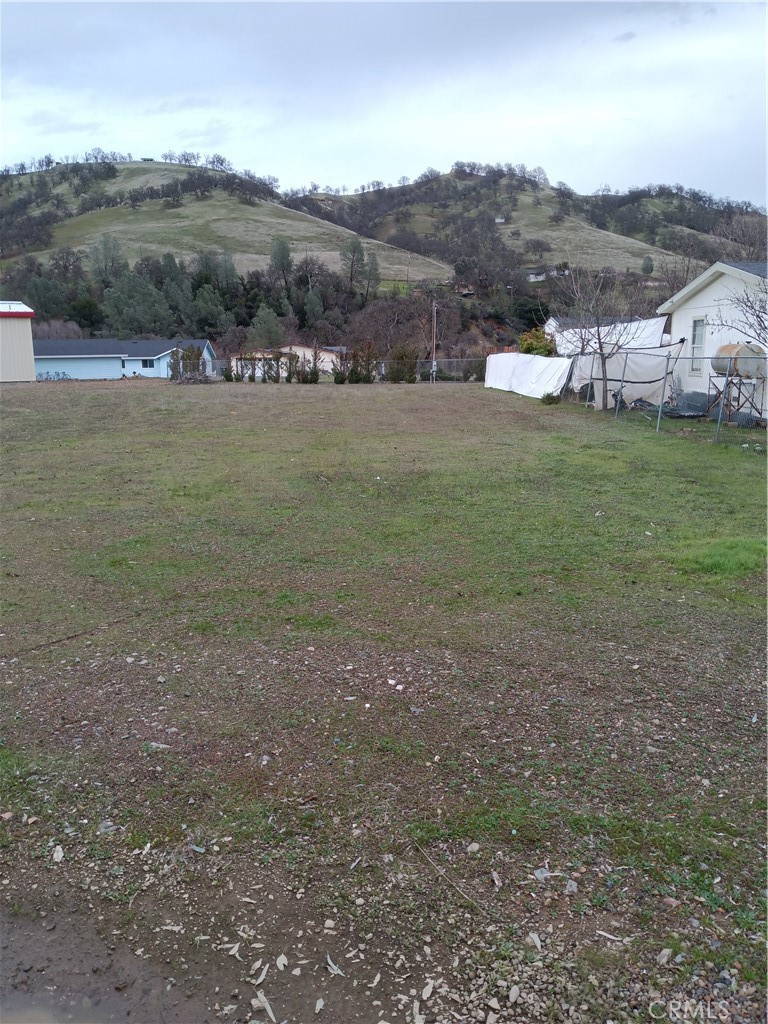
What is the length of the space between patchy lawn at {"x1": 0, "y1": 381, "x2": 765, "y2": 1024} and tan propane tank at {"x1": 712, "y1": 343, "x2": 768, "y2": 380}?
904cm

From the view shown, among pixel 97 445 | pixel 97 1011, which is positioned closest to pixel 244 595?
pixel 97 1011

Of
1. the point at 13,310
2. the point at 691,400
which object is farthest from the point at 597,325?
the point at 13,310

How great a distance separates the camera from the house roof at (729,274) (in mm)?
16766

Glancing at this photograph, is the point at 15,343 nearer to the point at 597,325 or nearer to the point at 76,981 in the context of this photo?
the point at 597,325

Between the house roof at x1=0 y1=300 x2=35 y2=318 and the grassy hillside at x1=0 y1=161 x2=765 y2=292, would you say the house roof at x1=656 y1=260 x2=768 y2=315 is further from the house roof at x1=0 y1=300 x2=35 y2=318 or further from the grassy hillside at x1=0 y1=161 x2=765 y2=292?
the grassy hillside at x1=0 y1=161 x2=765 y2=292

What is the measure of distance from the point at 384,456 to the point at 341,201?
12762 cm

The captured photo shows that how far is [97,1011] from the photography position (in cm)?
223

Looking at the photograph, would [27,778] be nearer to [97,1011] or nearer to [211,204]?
[97,1011]

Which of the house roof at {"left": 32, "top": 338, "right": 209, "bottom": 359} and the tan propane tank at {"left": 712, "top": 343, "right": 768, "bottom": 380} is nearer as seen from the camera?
the tan propane tank at {"left": 712, "top": 343, "right": 768, "bottom": 380}

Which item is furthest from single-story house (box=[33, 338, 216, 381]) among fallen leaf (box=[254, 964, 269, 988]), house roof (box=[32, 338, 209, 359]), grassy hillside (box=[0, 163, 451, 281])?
fallen leaf (box=[254, 964, 269, 988])

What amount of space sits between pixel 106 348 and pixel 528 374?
34747mm

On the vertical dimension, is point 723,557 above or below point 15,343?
below

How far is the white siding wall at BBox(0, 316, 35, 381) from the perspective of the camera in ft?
87.0

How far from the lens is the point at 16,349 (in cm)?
2709
